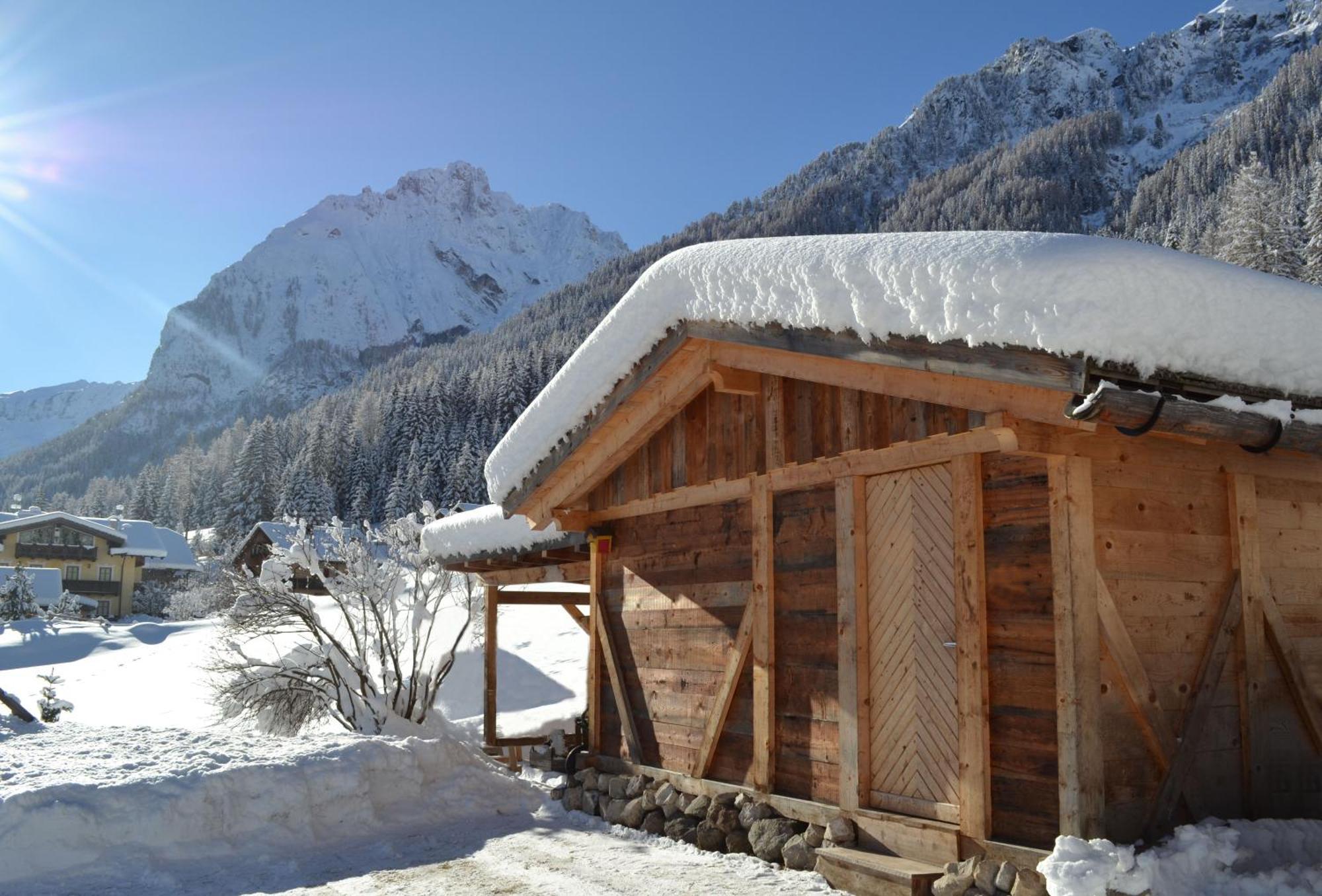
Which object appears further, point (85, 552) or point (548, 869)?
point (85, 552)

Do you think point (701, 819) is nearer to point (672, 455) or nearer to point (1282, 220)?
point (672, 455)

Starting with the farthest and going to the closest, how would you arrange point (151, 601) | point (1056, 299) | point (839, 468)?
point (151, 601) < point (839, 468) < point (1056, 299)

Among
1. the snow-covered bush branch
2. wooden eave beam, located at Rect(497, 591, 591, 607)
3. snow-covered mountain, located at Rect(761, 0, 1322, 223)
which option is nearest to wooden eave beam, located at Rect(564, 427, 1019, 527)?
wooden eave beam, located at Rect(497, 591, 591, 607)

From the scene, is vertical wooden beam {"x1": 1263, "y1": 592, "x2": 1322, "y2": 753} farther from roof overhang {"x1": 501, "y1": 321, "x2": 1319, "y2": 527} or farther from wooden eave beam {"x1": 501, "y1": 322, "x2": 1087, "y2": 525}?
wooden eave beam {"x1": 501, "y1": 322, "x2": 1087, "y2": 525}

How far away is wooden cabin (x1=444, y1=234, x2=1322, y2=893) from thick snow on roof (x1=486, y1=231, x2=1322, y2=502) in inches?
3.6

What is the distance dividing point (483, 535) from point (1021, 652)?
7.94m

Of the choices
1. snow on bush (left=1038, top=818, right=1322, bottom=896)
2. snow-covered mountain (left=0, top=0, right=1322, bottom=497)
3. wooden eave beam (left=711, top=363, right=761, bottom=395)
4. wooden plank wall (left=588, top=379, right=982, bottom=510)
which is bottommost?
snow on bush (left=1038, top=818, right=1322, bottom=896)

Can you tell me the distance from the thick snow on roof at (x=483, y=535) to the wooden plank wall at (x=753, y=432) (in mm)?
1503

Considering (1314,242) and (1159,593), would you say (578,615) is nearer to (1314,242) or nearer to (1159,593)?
(1159,593)

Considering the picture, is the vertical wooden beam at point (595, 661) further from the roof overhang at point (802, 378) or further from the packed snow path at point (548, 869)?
the packed snow path at point (548, 869)

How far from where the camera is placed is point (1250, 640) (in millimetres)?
5789

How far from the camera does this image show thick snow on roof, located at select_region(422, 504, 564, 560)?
11539 millimetres

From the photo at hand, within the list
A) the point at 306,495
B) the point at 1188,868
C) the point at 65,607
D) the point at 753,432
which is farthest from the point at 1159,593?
the point at 306,495

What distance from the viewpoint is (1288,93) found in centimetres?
9888
